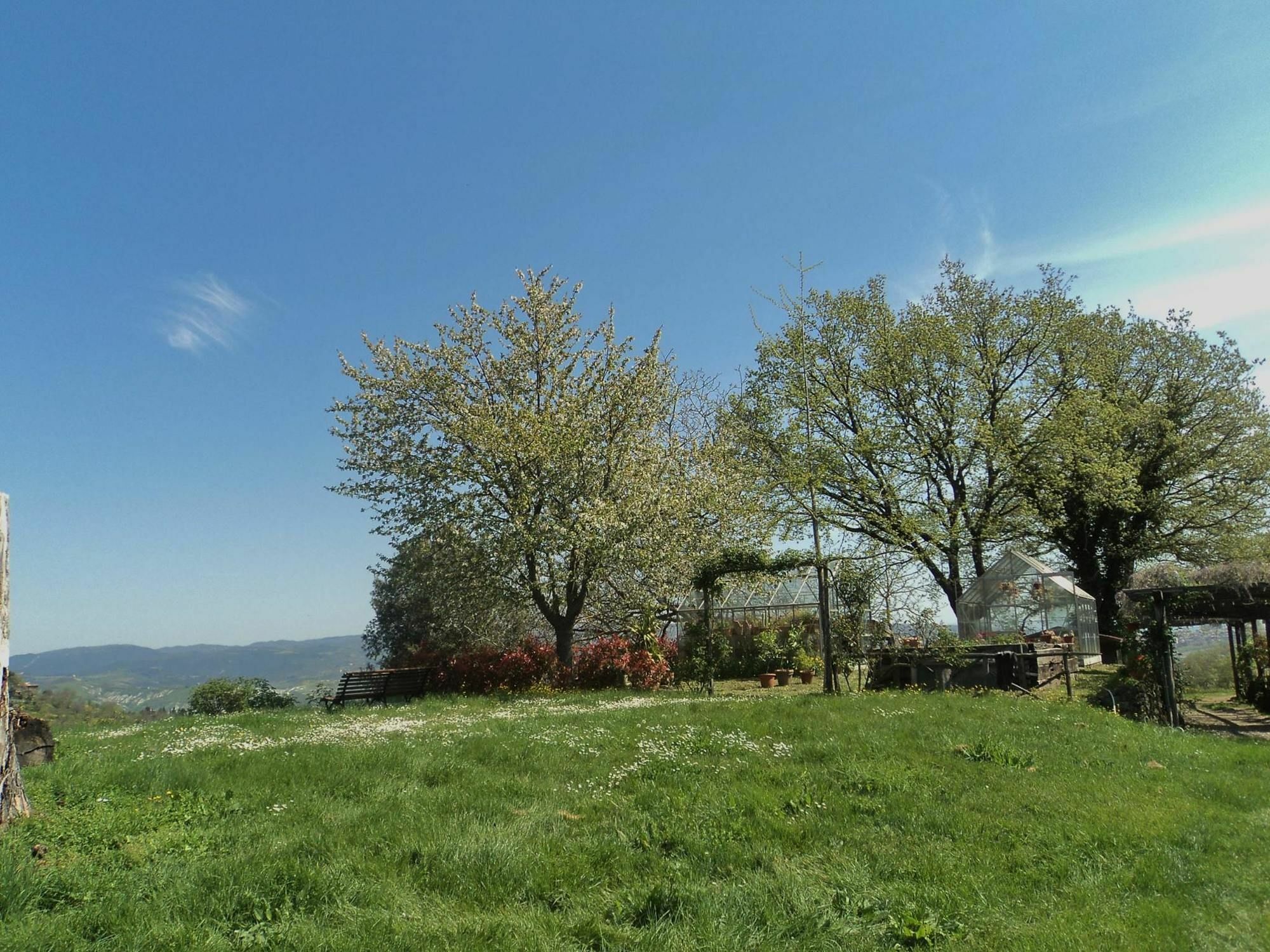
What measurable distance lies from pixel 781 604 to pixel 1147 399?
17.2 meters

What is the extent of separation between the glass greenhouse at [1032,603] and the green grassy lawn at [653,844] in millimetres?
14804

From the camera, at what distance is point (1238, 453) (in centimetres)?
2655

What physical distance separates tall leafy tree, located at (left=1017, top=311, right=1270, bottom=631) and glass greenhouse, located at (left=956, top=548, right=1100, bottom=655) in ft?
12.3

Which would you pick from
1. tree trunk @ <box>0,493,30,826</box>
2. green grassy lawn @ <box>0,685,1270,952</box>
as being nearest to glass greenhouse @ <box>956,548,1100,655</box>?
green grassy lawn @ <box>0,685,1270,952</box>

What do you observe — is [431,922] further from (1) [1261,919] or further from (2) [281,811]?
(1) [1261,919]

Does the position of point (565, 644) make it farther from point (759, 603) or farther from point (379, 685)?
point (759, 603)

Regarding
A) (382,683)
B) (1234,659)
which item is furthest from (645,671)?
(1234,659)

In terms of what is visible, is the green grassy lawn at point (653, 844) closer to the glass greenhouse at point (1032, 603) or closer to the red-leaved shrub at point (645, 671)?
the red-leaved shrub at point (645, 671)

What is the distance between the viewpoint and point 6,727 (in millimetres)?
6078

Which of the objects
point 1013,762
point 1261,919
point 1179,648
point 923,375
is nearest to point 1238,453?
point 923,375

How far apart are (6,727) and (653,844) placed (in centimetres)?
535

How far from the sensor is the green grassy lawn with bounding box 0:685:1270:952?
435 cm

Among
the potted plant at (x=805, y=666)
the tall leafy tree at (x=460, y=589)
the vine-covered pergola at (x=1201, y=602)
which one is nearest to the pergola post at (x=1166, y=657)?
the vine-covered pergola at (x=1201, y=602)

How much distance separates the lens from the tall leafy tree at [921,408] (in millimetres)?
27359
